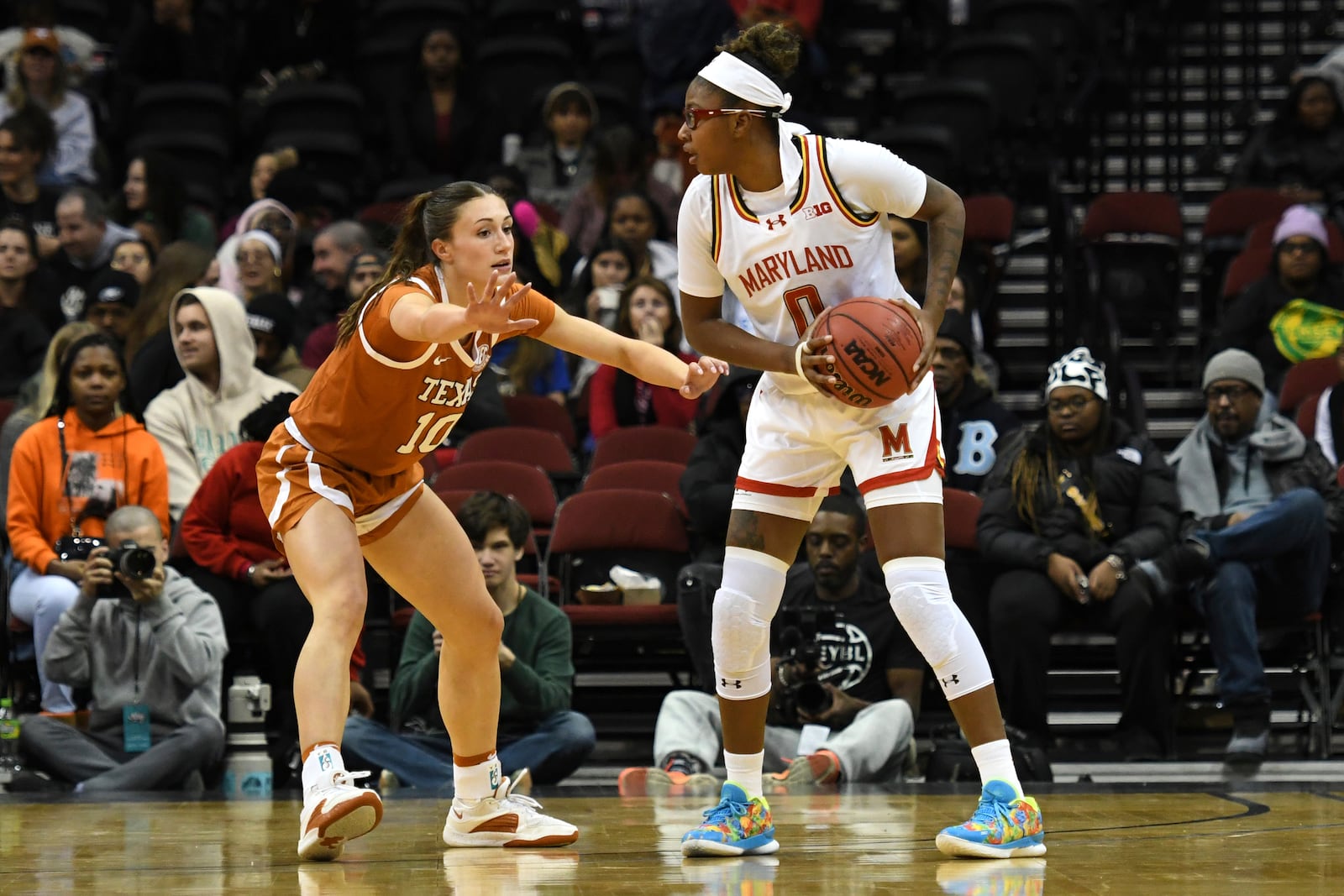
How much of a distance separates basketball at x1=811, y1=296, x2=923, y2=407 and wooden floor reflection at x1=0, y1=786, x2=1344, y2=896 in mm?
1057

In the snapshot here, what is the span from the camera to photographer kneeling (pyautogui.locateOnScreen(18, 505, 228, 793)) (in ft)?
21.2

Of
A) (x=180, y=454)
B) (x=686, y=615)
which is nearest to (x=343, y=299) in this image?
(x=180, y=454)

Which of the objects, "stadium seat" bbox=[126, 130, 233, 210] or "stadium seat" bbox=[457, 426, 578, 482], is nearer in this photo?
"stadium seat" bbox=[457, 426, 578, 482]

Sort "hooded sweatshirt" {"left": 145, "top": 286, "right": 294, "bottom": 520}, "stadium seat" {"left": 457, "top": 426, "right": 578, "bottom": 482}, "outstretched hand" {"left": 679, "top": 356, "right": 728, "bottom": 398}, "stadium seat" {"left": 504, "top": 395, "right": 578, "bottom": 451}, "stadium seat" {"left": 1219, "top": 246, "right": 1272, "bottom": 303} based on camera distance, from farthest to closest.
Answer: "stadium seat" {"left": 1219, "top": 246, "right": 1272, "bottom": 303}
"stadium seat" {"left": 504, "top": 395, "right": 578, "bottom": 451}
"stadium seat" {"left": 457, "top": 426, "right": 578, "bottom": 482}
"hooded sweatshirt" {"left": 145, "top": 286, "right": 294, "bottom": 520}
"outstretched hand" {"left": 679, "top": 356, "right": 728, "bottom": 398}

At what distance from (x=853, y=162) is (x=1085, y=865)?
1.70m

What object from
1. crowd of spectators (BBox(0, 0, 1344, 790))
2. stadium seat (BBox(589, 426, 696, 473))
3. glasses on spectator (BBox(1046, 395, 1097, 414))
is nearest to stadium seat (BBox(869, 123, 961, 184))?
crowd of spectators (BBox(0, 0, 1344, 790))

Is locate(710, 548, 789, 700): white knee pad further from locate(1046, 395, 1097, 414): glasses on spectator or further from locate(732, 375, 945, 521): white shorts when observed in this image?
locate(1046, 395, 1097, 414): glasses on spectator

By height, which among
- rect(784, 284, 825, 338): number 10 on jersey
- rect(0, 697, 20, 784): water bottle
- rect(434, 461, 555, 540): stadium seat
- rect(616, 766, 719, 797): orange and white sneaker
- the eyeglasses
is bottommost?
rect(616, 766, 719, 797): orange and white sneaker

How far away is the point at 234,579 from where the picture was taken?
→ 7.12 metres

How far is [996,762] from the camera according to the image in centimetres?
421

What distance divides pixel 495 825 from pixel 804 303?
1520mm

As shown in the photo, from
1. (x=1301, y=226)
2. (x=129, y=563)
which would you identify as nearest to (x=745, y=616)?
(x=129, y=563)

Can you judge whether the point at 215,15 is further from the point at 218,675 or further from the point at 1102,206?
the point at 218,675

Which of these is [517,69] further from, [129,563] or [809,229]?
[809,229]
